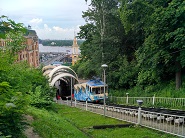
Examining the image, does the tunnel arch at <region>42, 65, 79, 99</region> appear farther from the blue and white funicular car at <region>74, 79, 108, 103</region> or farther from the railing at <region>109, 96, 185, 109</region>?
the railing at <region>109, 96, 185, 109</region>

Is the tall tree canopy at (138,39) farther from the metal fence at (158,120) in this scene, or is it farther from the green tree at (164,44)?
the metal fence at (158,120)

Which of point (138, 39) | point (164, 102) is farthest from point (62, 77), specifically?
point (164, 102)

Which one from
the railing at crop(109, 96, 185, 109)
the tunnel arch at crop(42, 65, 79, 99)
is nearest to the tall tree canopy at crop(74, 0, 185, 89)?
the railing at crop(109, 96, 185, 109)

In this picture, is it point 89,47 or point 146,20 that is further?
point 89,47

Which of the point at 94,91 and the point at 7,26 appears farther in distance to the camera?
the point at 94,91

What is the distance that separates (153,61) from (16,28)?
17165 millimetres

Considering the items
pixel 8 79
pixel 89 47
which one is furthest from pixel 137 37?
pixel 8 79

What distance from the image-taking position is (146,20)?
20.2 metres

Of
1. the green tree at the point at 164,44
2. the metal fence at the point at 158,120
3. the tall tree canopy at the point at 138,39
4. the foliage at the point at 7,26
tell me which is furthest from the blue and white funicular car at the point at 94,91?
the foliage at the point at 7,26

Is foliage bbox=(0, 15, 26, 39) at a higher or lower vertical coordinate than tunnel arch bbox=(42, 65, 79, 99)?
higher

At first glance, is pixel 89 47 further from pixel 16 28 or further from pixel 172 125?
pixel 16 28

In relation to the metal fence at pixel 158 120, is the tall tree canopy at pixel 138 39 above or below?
above

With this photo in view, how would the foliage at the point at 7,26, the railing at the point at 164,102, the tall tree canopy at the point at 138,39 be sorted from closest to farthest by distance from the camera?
1. the foliage at the point at 7,26
2. the railing at the point at 164,102
3. the tall tree canopy at the point at 138,39

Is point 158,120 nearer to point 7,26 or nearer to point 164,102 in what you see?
point 164,102
